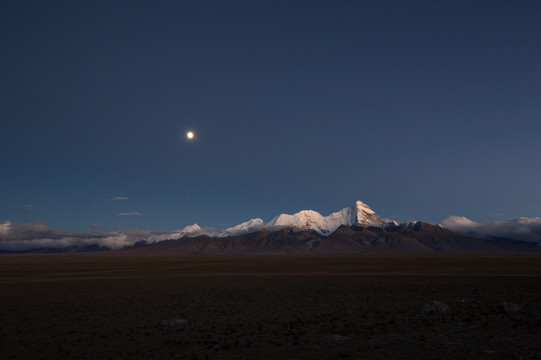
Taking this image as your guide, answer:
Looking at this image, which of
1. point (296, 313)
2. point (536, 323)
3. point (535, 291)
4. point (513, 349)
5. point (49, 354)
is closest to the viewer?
point (513, 349)

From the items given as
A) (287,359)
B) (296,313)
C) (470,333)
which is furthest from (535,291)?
(287,359)

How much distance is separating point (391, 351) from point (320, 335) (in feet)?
12.0

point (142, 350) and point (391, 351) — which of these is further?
point (142, 350)

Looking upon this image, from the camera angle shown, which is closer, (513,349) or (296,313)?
(513,349)

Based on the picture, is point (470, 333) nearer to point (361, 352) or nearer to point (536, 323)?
point (536, 323)

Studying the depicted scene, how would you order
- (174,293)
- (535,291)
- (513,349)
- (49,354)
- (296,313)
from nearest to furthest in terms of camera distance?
(513,349), (49,354), (296,313), (535,291), (174,293)

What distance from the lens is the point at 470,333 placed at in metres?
13.8

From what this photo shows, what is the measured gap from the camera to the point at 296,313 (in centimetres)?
2039

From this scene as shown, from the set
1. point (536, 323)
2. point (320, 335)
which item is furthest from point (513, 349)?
point (320, 335)

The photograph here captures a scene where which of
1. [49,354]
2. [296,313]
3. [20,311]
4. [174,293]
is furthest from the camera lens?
[174,293]

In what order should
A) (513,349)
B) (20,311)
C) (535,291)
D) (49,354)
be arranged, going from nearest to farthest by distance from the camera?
(513,349) → (49,354) → (20,311) → (535,291)

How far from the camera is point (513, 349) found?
11234 mm

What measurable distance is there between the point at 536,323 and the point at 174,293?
26.0 meters

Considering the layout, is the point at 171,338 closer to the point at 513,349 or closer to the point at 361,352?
the point at 361,352
